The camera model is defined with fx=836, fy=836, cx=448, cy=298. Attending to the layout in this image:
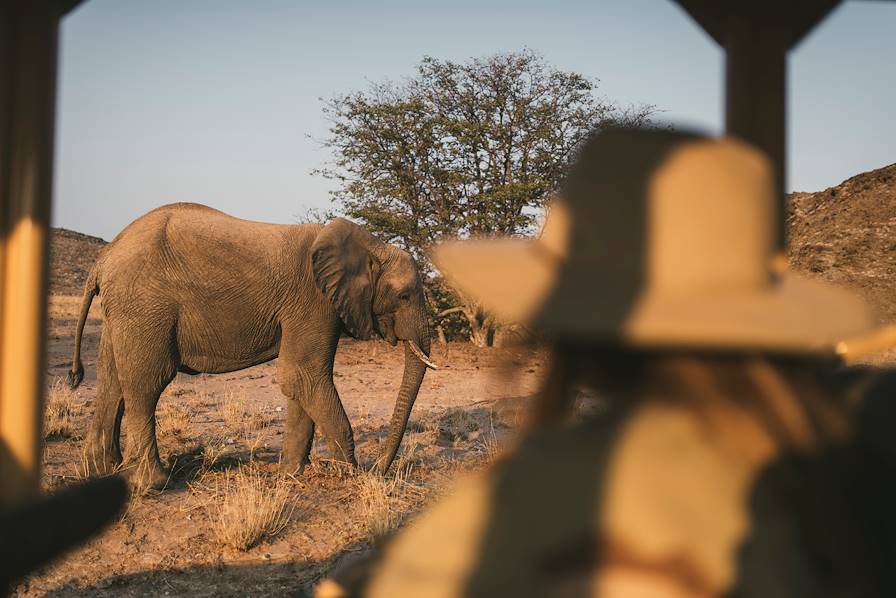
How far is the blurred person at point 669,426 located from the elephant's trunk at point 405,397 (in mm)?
6099

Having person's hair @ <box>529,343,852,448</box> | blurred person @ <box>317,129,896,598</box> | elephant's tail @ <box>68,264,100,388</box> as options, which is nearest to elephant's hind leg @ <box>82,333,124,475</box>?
elephant's tail @ <box>68,264,100,388</box>

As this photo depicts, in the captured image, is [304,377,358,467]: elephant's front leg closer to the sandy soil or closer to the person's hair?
the sandy soil

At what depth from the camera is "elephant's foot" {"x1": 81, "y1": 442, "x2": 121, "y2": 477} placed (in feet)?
23.8

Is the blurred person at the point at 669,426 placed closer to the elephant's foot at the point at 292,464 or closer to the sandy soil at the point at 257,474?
the sandy soil at the point at 257,474

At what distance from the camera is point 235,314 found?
7.44 metres

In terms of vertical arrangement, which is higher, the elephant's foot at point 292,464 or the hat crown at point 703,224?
the hat crown at point 703,224

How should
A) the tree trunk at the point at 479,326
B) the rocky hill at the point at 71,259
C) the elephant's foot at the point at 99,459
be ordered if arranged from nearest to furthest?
the elephant's foot at the point at 99,459
the tree trunk at the point at 479,326
the rocky hill at the point at 71,259

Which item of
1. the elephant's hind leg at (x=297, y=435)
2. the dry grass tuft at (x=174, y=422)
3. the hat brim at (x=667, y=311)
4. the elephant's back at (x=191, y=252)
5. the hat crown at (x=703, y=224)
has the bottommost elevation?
the dry grass tuft at (x=174, y=422)

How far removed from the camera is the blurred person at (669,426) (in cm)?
116

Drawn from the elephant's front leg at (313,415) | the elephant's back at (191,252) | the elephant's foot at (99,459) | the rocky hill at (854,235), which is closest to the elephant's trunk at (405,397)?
the elephant's front leg at (313,415)

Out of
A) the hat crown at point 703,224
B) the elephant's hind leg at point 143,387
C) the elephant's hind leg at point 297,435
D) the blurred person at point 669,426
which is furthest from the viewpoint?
the elephant's hind leg at point 297,435

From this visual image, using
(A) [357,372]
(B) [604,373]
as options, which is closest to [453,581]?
(B) [604,373]

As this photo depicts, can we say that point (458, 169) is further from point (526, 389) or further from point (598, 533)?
point (598, 533)

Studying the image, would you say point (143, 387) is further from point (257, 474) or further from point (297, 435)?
point (297, 435)
